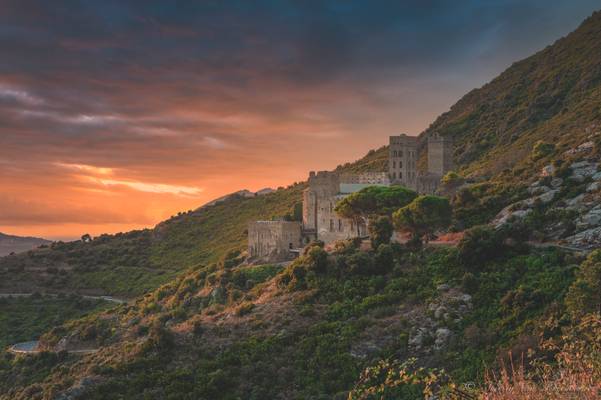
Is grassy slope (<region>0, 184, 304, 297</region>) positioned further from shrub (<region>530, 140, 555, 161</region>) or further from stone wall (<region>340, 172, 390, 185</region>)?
shrub (<region>530, 140, 555, 161</region>)

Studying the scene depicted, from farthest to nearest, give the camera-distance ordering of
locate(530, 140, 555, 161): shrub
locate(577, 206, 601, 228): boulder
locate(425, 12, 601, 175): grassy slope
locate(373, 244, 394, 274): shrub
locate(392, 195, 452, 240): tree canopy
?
locate(425, 12, 601, 175): grassy slope < locate(530, 140, 555, 161): shrub < locate(392, 195, 452, 240): tree canopy < locate(373, 244, 394, 274): shrub < locate(577, 206, 601, 228): boulder

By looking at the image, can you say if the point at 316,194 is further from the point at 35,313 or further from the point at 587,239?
the point at 35,313

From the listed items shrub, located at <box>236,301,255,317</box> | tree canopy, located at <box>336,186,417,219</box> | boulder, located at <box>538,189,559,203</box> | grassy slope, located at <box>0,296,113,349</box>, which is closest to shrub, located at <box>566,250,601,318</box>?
boulder, located at <box>538,189,559,203</box>

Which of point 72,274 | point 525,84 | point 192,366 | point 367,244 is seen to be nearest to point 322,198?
point 367,244

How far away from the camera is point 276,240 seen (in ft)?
219

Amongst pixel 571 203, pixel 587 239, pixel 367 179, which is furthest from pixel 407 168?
pixel 587 239

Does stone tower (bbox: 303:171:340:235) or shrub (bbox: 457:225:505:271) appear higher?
stone tower (bbox: 303:171:340:235)

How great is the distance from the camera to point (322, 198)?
67.7 meters

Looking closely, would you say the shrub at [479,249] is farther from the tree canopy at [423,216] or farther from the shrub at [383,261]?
the tree canopy at [423,216]

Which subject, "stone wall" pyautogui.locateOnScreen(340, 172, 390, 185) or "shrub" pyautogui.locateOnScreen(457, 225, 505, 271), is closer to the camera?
"shrub" pyautogui.locateOnScreen(457, 225, 505, 271)

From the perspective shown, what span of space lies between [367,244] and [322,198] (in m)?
11.1

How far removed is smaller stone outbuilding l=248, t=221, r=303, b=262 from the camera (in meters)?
66.2

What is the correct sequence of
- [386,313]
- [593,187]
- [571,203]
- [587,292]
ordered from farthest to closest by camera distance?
[593,187], [571,203], [386,313], [587,292]

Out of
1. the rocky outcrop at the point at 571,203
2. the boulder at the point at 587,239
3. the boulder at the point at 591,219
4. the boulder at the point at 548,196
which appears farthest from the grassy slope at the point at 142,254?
the boulder at the point at 587,239
